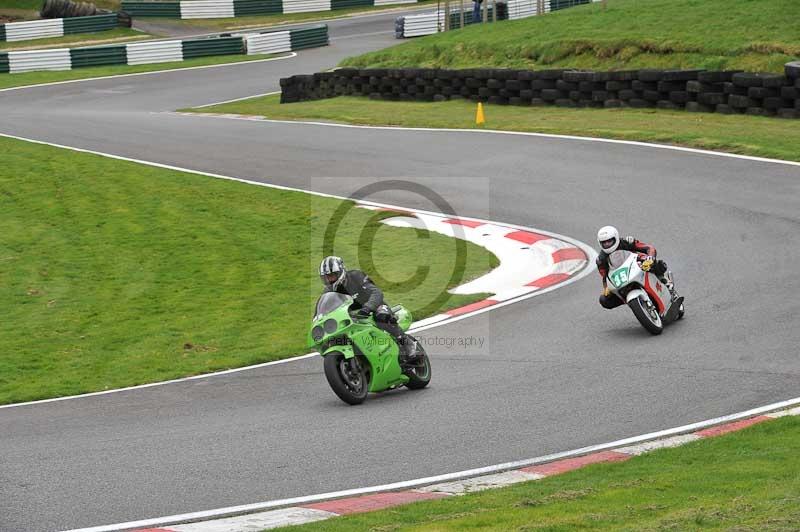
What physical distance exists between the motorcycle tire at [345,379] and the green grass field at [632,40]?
17881 mm

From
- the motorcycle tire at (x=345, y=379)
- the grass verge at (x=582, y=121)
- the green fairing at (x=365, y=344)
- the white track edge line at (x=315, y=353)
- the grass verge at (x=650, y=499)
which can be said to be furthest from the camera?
the grass verge at (x=582, y=121)

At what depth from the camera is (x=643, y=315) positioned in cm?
1279

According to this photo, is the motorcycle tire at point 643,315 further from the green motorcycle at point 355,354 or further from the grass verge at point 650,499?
the grass verge at point 650,499

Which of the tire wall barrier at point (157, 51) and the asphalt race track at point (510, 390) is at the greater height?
the tire wall barrier at point (157, 51)

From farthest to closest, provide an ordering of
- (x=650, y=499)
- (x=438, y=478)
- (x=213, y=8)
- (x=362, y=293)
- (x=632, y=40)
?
(x=213, y=8), (x=632, y=40), (x=362, y=293), (x=438, y=478), (x=650, y=499)

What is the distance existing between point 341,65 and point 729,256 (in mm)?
24368

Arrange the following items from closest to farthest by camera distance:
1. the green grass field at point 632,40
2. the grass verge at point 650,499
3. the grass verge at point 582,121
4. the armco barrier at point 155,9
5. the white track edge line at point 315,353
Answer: the grass verge at point 650,499 → the white track edge line at point 315,353 → the grass verge at point 582,121 → the green grass field at point 632,40 → the armco barrier at point 155,9

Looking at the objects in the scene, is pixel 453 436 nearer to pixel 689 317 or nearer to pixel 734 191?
pixel 689 317

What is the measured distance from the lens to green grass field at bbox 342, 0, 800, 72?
90.6ft

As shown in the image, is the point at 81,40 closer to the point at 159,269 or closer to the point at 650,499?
the point at 159,269

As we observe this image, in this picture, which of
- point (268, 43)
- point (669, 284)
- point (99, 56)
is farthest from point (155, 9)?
point (669, 284)

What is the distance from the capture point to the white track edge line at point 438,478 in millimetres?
8023

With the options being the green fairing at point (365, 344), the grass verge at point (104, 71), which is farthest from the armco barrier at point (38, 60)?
the green fairing at point (365, 344)

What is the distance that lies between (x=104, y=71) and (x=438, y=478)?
36650 mm
